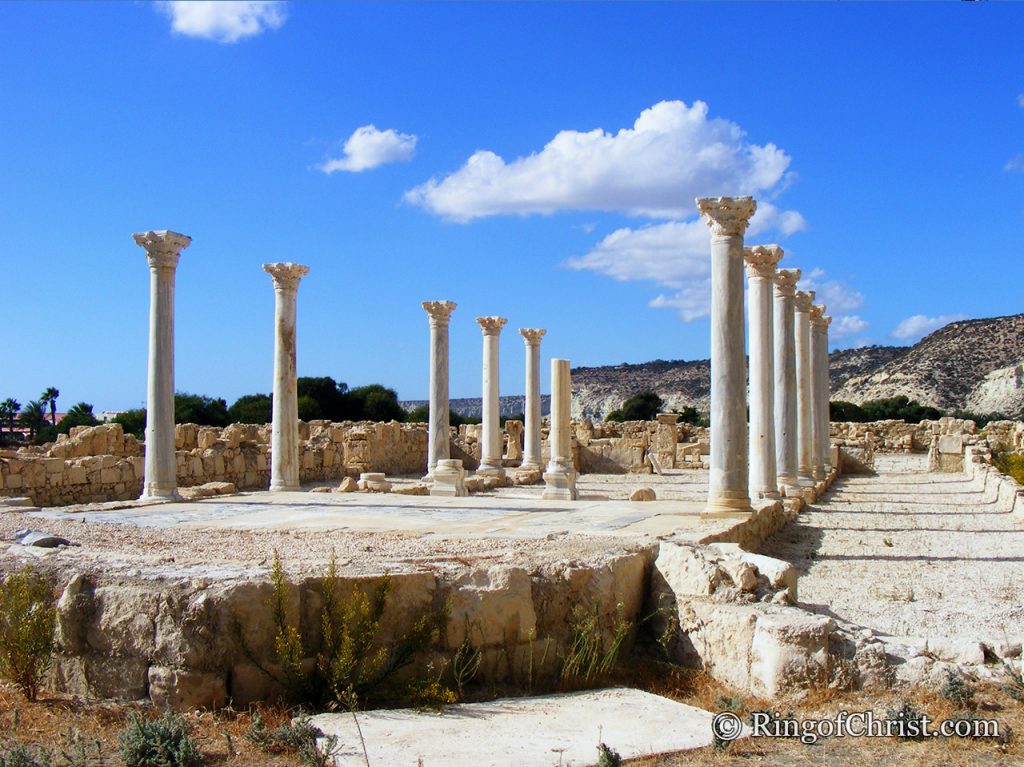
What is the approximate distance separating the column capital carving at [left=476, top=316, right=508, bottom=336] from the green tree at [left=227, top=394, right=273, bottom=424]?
26.5 meters

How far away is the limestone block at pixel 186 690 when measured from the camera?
18.6 feet

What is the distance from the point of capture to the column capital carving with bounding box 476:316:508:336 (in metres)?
26.9

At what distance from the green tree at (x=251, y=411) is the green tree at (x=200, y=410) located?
22.9 inches

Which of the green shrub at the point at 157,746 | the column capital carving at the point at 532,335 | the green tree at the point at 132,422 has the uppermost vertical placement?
the column capital carving at the point at 532,335

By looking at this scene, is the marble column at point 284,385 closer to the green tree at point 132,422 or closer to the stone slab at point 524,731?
the stone slab at point 524,731

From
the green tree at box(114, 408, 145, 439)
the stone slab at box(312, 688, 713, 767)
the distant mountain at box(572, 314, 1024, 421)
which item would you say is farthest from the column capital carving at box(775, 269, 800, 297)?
the distant mountain at box(572, 314, 1024, 421)

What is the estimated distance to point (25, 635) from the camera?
572 centimetres

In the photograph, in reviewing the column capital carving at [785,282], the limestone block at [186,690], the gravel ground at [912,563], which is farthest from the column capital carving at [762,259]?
the limestone block at [186,690]

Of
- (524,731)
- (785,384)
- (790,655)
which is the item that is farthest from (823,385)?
(524,731)

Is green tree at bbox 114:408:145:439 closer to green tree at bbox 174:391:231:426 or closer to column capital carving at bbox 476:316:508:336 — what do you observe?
green tree at bbox 174:391:231:426

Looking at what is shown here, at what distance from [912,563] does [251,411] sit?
4568cm

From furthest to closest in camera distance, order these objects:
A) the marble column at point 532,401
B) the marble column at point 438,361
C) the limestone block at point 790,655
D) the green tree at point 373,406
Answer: the green tree at point 373,406 < the marble column at point 532,401 < the marble column at point 438,361 < the limestone block at point 790,655

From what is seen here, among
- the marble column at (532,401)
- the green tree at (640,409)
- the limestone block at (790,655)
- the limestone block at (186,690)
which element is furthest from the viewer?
the green tree at (640,409)

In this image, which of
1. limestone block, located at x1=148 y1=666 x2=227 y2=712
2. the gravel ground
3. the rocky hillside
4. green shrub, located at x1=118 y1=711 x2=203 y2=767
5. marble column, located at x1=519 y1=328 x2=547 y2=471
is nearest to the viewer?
green shrub, located at x1=118 y1=711 x2=203 y2=767
